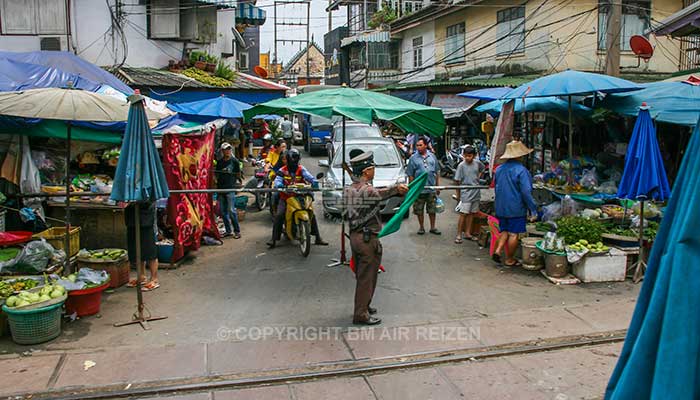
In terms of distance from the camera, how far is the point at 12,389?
17.2 ft

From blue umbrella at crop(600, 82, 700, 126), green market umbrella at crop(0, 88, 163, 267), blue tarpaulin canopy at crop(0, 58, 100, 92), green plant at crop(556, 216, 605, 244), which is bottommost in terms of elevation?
green plant at crop(556, 216, 605, 244)

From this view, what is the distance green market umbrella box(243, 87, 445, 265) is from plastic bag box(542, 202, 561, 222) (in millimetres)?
2789

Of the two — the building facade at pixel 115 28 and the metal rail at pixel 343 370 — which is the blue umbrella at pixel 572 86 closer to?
the metal rail at pixel 343 370

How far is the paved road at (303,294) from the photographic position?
22.4 ft

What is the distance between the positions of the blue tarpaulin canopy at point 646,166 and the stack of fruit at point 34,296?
7552mm

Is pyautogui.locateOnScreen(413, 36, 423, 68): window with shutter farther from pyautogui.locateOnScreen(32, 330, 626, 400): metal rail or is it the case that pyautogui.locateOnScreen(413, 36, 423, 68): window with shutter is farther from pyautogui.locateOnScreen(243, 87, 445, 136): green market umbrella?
pyautogui.locateOnScreen(32, 330, 626, 400): metal rail

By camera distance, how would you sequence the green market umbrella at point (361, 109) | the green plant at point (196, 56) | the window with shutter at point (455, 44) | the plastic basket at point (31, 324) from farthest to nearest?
the window with shutter at point (455, 44)
the green plant at point (196, 56)
the green market umbrella at point (361, 109)
the plastic basket at point (31, 324)

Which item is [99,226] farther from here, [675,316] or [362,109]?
[675,316]

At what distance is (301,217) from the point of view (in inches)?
399

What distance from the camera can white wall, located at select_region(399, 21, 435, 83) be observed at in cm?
2915

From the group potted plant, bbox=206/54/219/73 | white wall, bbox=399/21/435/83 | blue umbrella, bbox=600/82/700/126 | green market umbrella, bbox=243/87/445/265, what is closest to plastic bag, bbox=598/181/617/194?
blue umbrella, bbox=600/82/700/126

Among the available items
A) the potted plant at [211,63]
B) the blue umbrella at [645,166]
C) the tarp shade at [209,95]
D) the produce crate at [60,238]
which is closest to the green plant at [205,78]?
the potted plant at [211,63]

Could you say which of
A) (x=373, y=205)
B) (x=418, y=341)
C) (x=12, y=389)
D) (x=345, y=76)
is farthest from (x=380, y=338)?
(x=345, y=76)

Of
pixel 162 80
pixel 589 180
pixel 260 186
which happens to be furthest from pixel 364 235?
pixel 162 80
